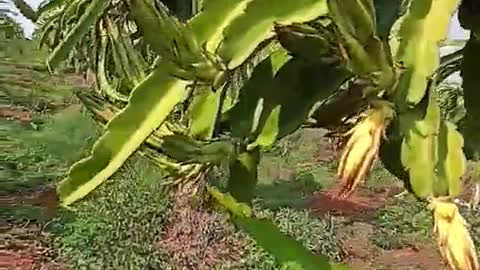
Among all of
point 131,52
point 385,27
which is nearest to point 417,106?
point 385,27

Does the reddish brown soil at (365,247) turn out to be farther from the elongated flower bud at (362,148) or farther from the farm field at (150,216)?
the elongated flower bud at (362,148)

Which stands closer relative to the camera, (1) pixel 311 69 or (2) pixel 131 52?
(1) pixel 311 69

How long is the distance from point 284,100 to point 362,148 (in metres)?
0.19

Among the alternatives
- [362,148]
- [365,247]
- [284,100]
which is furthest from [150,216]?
[362,148]

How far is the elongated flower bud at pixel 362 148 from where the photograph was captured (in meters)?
0.78

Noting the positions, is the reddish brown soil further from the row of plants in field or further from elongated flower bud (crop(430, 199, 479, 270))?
elongated flower bud (crop(430, 199, 479, 270))

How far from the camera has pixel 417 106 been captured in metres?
0.86

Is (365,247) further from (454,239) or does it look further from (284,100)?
(454,239)

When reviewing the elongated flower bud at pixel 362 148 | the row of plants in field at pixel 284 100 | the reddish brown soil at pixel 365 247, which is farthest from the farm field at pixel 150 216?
the elongated flower bud at pixel 362 148

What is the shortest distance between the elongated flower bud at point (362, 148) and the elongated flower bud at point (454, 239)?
7cm

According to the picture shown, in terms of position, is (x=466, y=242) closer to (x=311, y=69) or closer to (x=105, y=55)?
(x=311, y=69)

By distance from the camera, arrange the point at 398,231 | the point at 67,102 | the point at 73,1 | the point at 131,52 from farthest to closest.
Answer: the point at 67,102 → the point at 398,231 → the point at 73,1 → the point at 131,52

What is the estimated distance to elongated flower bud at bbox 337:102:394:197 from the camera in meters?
0.78

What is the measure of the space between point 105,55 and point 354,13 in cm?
42
